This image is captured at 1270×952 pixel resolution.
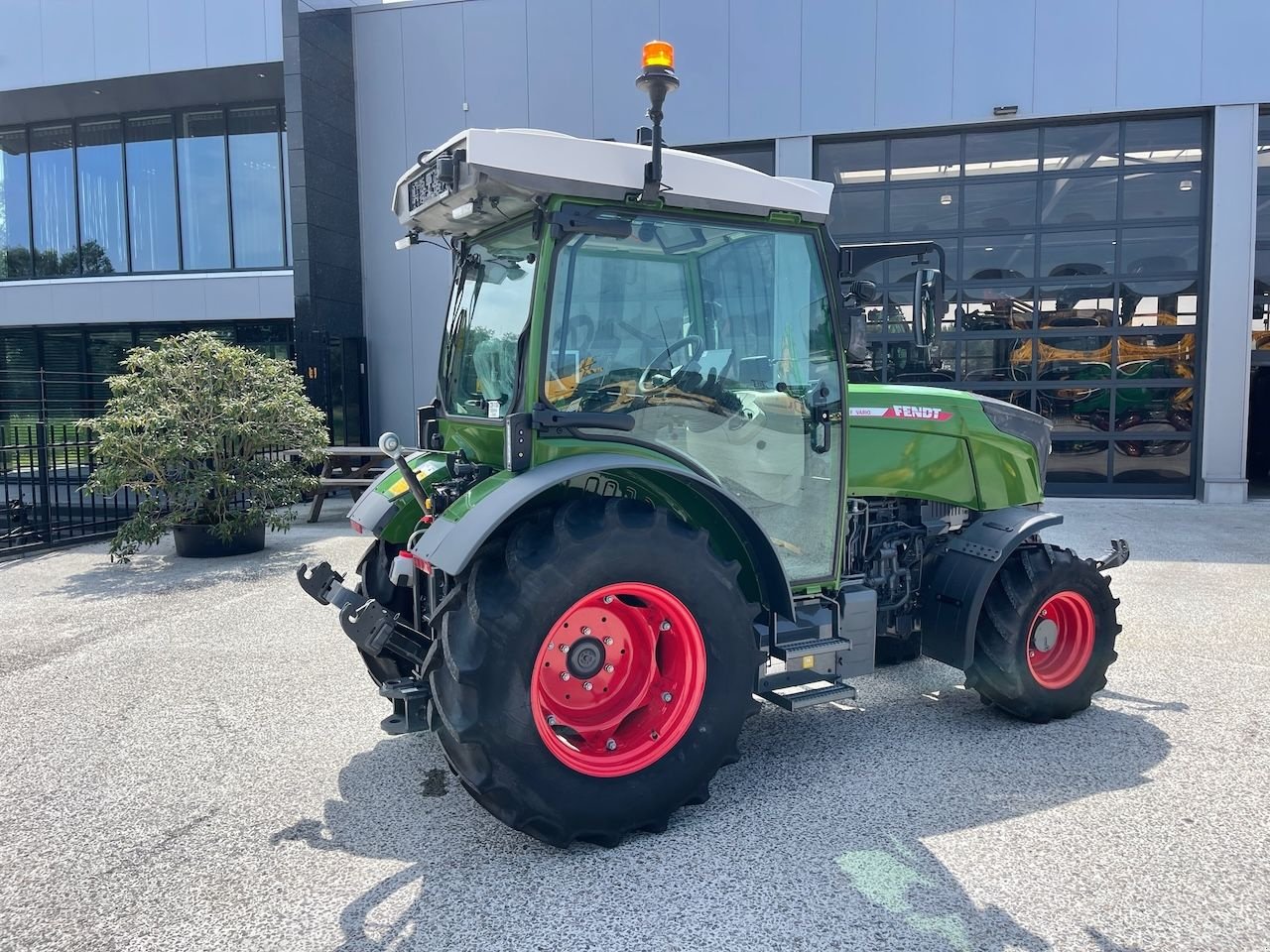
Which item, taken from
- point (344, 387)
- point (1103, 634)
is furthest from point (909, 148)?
point (1103, 634)

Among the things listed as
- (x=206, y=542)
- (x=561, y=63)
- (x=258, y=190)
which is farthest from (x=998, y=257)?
(x=258, y=190)

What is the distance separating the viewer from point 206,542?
8.60 m

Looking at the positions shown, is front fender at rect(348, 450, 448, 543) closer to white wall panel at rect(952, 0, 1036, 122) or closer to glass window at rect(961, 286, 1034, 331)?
glass window at rect(961, 286, 1034, 331)

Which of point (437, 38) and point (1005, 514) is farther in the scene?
point (437, 38)

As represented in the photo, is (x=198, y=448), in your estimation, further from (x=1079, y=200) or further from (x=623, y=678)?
(x=1079, y=200)

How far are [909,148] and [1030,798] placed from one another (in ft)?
34.7

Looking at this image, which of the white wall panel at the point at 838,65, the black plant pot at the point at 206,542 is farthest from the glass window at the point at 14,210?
the white wall panel at the point at 838,65

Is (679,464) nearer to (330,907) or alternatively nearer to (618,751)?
(618,751)

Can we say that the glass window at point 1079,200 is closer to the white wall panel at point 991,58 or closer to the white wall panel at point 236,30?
the white wall panel at point 991,58

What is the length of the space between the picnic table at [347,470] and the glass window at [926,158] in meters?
7.90

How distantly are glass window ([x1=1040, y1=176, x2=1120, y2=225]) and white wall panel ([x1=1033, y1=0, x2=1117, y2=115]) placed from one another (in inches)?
34.3

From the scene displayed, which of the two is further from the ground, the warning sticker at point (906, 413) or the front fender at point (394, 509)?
the warning sticker at point (906, 413)

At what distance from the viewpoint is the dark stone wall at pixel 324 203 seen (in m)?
12.1

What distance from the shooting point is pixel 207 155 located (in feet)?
47.0
